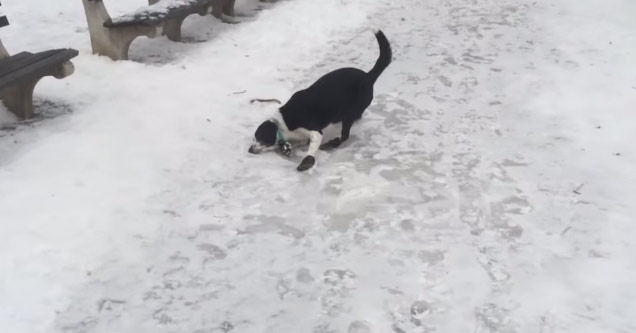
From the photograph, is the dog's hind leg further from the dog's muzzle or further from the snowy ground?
the dog's muzzle

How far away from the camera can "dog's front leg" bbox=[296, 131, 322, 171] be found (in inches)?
169

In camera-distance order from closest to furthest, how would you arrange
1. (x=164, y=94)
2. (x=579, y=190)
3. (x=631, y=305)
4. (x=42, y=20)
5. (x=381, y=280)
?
(x=631, y=305) → (x=381, y=280) → (x=579, y=190) → (x=164, y=94) → (x=42, y=20)

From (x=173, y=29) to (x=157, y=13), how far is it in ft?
2.63

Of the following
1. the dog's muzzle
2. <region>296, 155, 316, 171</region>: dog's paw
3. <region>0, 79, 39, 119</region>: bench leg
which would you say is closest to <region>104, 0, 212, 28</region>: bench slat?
<region>0, 79, 39, 119</region>: bench leg

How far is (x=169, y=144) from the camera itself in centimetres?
443

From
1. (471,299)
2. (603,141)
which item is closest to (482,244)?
(471,299)

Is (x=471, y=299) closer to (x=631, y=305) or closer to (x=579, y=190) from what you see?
(x=631, y=305)

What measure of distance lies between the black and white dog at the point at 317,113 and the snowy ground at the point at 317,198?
0.38 feet

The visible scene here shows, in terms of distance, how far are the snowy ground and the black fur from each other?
0.76 feet

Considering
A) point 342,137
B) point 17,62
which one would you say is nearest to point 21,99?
point 17,62

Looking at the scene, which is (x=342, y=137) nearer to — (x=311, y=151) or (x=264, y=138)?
(x=311, y=151)

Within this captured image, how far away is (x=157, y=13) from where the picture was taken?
18.9 ft

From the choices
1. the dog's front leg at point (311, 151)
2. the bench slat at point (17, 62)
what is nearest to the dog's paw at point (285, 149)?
the dog's front leg at point (311, 151)

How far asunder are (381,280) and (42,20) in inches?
210
